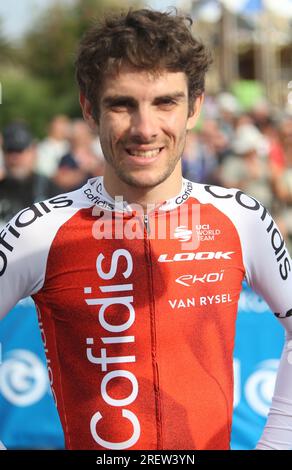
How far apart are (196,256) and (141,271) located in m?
0.21

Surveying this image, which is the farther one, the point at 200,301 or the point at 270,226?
the point at 270,226

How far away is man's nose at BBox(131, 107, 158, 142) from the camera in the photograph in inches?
107

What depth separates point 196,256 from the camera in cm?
294

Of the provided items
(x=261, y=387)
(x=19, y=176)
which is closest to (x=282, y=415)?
(x=261, y=387)

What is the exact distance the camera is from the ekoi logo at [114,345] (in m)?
2.84

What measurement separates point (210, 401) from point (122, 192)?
0.80m

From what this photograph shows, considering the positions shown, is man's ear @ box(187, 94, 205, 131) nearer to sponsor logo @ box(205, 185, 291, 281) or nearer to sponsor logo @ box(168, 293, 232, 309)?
sponsor logo @ box(205, 185, 291, 281)

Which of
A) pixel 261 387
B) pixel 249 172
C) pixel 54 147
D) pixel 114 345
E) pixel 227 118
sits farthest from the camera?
pixel 227 118

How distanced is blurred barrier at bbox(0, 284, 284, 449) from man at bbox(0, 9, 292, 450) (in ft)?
7.29

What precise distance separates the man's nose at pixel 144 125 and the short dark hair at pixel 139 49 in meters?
0.15

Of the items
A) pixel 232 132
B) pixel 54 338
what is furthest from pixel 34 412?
pixel 232 132

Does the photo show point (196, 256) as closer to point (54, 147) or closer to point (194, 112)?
point (194, 112)

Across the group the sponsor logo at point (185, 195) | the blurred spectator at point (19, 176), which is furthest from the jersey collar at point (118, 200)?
the blurred spectator at point (19, 176)

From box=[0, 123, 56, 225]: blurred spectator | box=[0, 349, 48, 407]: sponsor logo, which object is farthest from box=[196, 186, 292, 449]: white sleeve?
box=[0, 123, 56, 225]: blurred spectator
